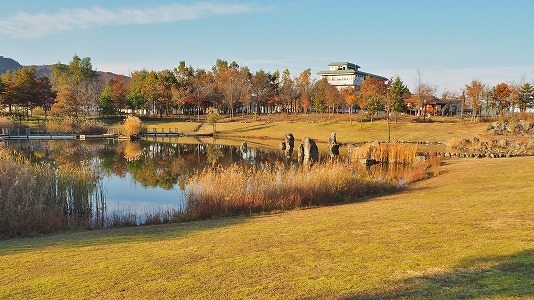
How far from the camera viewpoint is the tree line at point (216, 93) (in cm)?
7569

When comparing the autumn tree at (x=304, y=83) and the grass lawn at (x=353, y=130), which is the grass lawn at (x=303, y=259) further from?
the autumn tree at (x=304, y=83)

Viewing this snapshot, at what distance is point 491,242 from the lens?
7.80 m

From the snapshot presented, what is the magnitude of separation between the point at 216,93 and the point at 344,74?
5098cm

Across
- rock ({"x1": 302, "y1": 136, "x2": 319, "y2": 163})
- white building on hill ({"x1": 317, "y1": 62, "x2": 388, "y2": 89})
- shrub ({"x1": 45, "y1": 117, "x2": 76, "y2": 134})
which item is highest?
white building on hill ({"x1": 317, "y1": 62, "x2": 388, "y2": 89})

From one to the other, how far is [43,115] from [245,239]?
99228 millimetres

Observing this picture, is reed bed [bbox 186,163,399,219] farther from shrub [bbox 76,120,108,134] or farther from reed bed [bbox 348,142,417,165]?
shrub [bbox 76,120,108,134]

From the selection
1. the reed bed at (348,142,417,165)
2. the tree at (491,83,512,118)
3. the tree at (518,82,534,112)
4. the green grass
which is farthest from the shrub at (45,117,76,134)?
the tree at (518,82,534,112)

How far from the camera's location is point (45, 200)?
15.2 m

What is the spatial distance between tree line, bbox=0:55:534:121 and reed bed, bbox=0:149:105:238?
2039 inches

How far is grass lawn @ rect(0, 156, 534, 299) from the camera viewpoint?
5.99 m

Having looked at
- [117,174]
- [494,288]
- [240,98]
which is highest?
[240,98]

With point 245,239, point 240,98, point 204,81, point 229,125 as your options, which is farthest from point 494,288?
point 204,81

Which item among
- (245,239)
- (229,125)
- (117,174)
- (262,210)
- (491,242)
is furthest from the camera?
(229,125)

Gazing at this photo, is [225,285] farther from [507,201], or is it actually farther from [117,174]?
[117,174]
